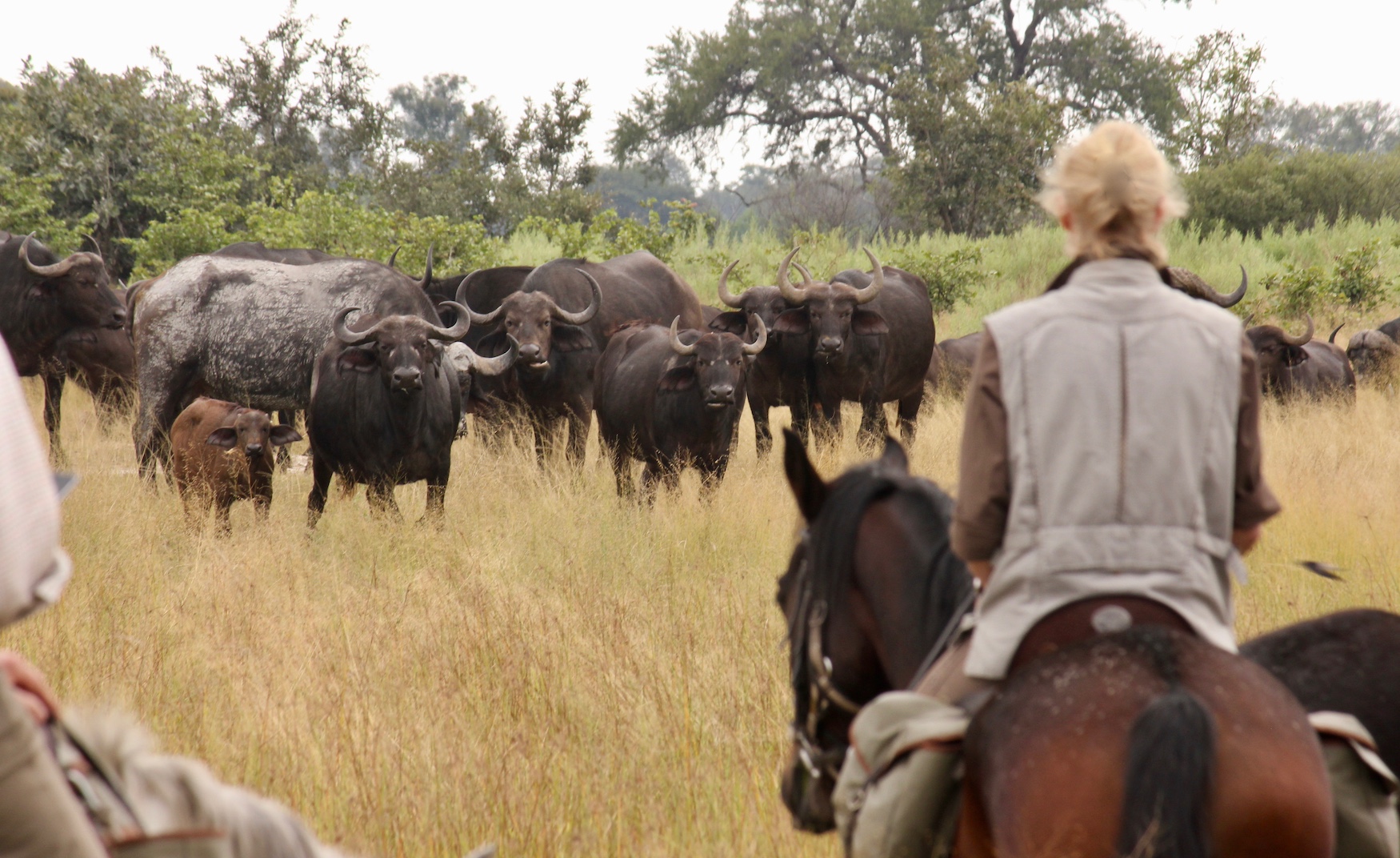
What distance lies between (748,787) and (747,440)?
33.0 feet

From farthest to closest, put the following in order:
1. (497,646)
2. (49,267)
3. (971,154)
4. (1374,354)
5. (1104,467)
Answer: (971,154)
(1374,354)
(49,267)
(497,646)
(1104,467)

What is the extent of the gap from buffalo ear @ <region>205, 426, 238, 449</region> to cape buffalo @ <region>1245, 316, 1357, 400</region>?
1052 cm

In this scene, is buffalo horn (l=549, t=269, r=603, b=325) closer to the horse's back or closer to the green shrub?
the horse's back

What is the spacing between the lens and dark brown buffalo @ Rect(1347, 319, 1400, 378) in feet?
53.2

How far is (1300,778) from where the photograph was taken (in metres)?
1.84

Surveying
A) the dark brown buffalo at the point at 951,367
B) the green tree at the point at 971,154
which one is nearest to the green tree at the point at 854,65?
the green tree at the point at 971,154

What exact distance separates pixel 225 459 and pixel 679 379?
3.30 m

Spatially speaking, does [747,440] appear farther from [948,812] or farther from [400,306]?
[948,812]

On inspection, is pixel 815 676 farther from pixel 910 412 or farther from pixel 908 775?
pixel 910 412

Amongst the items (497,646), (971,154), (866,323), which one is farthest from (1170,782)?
(971,154)

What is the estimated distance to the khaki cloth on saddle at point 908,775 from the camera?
2.10 meters

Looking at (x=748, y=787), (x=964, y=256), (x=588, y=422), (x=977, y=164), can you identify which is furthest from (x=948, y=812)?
(x=977, y=164)

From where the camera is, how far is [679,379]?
9.10 m

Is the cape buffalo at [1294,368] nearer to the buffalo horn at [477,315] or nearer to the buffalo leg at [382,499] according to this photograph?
the buffalo horn at [477,315]
